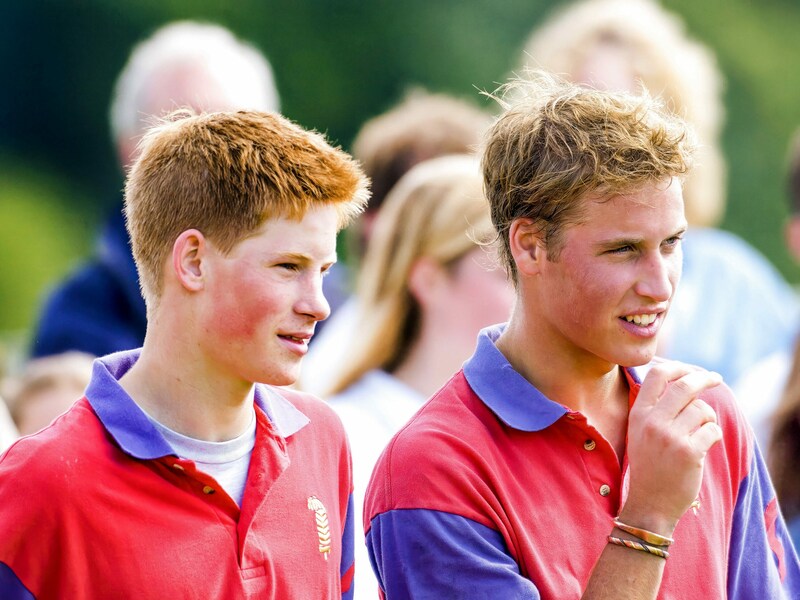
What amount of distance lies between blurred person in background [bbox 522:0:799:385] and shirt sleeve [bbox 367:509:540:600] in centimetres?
287

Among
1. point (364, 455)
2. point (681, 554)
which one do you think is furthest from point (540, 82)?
point (364, 455)

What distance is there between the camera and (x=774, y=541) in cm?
298

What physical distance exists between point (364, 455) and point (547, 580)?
1.60 m

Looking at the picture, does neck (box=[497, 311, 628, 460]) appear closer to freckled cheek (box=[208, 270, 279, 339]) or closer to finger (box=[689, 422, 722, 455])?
finger (box=[689, 422, 722, 455])

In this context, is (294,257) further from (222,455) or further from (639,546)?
(639,546)

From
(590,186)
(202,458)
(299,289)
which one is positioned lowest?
(202,458)

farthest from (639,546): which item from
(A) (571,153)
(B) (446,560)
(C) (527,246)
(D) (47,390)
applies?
(D) (47,390)

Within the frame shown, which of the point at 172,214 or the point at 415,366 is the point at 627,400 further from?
the point at 415,366

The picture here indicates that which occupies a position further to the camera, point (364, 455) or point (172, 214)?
point (364, 455)

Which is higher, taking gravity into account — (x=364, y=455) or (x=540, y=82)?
(x=540, y=82)

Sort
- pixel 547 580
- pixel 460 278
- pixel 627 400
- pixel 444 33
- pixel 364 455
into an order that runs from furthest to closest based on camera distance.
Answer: pixel 444 33 < pixel 460 278 < pixel 364 455 < pixel 627 400 < pixel 547 580

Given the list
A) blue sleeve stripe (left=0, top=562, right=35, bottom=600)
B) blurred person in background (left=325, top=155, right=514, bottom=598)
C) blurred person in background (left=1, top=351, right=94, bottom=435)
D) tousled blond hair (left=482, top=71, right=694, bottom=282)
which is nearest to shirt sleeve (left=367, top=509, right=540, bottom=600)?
tousled blond hair (left=482, top=71, right=694, bottom=282)

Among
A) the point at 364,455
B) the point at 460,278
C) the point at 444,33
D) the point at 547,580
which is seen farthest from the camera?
the point at 444,33

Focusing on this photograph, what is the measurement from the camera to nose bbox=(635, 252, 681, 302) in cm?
270
